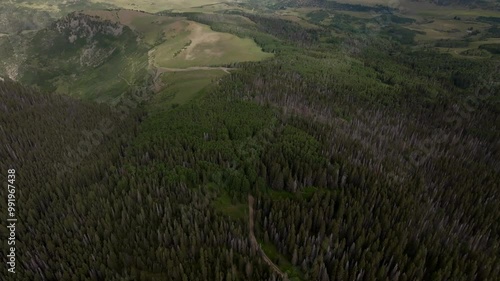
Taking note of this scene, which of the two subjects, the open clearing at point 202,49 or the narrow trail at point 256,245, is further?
the open clearing at point 202,49

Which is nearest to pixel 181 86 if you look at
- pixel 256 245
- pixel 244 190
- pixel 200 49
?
pixel 200 49

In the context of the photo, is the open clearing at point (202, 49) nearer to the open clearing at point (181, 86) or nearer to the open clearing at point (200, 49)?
the open clearing at point (200, 49)

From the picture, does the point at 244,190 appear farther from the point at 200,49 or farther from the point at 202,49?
the point at 200,49

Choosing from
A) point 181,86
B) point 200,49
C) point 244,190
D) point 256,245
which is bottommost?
point 181,86

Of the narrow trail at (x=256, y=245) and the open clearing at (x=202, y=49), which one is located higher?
the open clearing at (x=202, y=49)

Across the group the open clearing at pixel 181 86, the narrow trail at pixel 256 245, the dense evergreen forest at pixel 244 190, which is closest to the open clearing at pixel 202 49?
the open clearing at pixel 181 86

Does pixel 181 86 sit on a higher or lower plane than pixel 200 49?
lower

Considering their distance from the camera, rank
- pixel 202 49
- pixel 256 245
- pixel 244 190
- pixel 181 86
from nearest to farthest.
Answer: pixel 256 245 < pixel 244 190 < pixel 181 86 < pixel 202 49

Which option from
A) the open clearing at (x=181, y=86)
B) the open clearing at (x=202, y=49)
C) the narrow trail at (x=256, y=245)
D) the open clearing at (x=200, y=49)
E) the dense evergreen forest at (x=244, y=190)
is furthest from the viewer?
the open clearing at (x=200, y=49)
